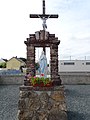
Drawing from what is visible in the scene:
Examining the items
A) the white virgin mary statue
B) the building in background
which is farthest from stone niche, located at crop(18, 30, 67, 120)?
the building in background

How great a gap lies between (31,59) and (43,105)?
103 inches

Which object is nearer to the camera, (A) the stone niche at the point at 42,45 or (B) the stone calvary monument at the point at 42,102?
(B) the stone calvary monument at the point at 42,102

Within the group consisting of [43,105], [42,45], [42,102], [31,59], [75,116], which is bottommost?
[75,116]

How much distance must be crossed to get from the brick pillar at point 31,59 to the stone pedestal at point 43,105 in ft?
6.02

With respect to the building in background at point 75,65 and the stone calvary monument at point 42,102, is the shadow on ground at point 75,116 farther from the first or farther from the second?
the building in background at point 75,65

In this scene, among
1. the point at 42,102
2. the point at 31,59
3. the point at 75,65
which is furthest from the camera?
the point at 75,65

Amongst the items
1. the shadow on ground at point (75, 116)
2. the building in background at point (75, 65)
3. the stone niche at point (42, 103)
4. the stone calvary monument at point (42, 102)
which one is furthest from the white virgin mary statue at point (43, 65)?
the building in background at point (75, 65)

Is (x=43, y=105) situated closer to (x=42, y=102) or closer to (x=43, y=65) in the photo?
(x=42, y=102)

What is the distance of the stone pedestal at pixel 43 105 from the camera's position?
10102 mm

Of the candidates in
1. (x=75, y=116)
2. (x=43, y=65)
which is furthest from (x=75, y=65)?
(x=43, y=65)

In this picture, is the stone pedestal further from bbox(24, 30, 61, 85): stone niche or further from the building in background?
the building in background

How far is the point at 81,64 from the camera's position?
5553cm

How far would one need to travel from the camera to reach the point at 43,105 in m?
10.1

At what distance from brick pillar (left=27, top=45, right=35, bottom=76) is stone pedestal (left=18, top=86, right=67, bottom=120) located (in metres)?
1.84
